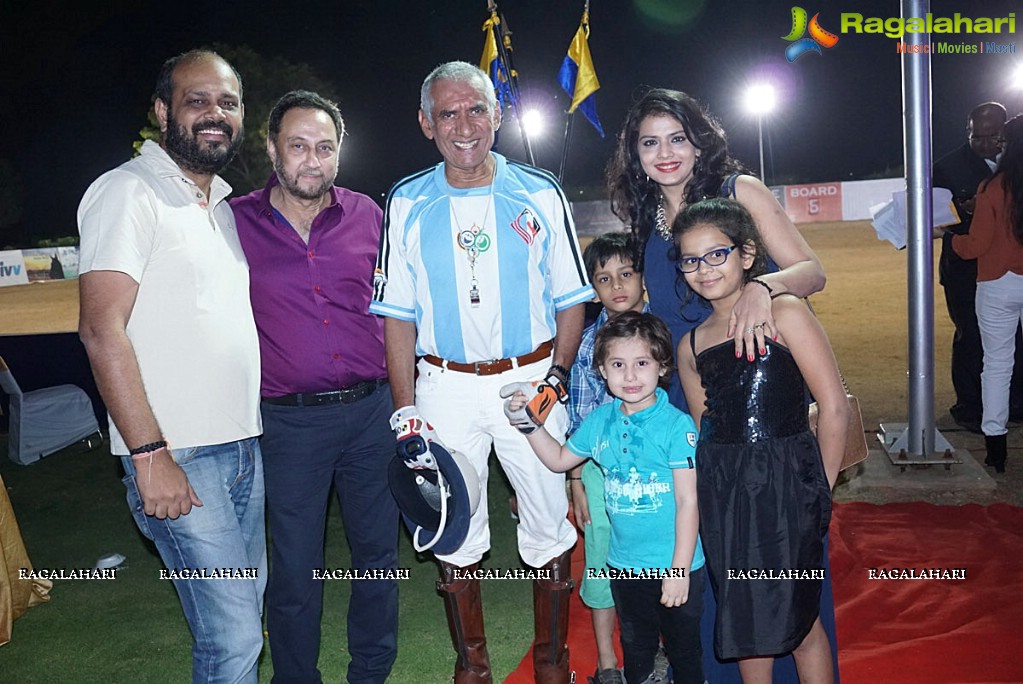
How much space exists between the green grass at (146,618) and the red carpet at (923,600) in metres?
0.37

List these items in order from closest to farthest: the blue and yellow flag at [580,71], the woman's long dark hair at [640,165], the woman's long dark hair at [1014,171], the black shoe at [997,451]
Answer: the woman's long dark hair at [640,165]
the woman's long dark hair at [1014,171]
the black shoe at [997,451]
the blue and yellow flag at [580,71]

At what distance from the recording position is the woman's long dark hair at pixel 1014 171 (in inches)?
210

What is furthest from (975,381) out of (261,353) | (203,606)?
(203,606)

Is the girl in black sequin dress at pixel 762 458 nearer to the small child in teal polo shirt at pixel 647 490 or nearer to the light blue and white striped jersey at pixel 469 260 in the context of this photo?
the small child in teal polo shirt at pixel 647 490

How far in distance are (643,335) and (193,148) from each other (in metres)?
1.58

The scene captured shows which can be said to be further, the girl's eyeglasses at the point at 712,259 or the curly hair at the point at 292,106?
the curly hair at the point at 292,106

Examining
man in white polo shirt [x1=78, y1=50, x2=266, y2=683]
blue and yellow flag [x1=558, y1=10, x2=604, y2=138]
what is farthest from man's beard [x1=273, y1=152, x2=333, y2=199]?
blue and yellow flag [x1=558, y1=10, x2=604, y2=138]

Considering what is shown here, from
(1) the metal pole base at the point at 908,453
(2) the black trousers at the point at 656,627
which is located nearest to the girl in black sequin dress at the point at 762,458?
(2) the black trousers at the point at 656,627

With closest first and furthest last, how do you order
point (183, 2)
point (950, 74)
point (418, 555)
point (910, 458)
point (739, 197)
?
point (739, 197) → point (418, 555) → point (910, 458) → point (950, 74) → point (183, 2)

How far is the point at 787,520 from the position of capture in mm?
2570

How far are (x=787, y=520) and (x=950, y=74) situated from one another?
44.8m

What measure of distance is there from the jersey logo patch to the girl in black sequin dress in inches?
27.4

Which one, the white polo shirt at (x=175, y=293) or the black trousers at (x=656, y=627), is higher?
the white polo shirt at (x=175, y=293)

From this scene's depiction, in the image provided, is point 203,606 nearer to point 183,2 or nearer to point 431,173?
point 431,173
